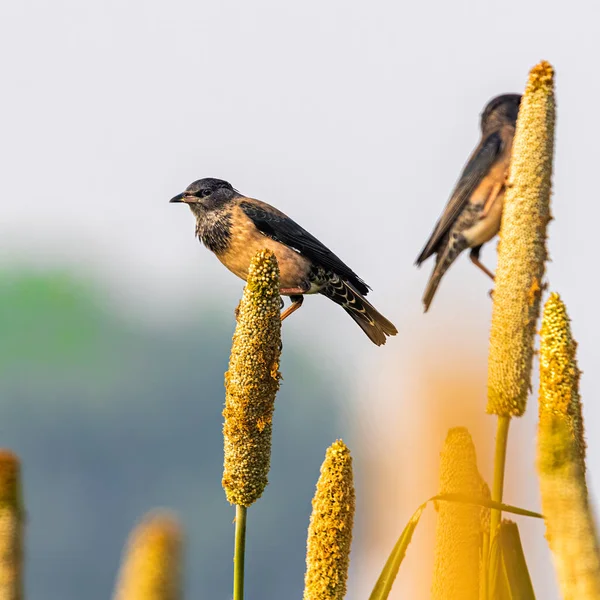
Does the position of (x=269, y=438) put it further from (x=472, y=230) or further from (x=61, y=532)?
(x=61, y=532)

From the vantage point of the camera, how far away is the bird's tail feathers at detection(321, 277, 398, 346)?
10234 mm

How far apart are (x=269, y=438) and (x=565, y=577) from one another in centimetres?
185

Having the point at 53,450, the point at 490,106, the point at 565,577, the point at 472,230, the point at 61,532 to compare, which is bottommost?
the point at 565,577

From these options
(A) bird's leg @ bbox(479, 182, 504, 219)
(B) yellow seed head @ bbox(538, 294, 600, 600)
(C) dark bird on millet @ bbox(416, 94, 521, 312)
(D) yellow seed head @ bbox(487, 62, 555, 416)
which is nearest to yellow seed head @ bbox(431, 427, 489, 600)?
(D) yellow seed head @ bbox(487, 62, 555, 416)

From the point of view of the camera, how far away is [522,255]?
4.62 meters

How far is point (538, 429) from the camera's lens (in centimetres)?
312

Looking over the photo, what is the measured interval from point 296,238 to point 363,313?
→ 76 centimetres

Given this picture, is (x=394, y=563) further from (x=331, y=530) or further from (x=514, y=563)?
(x=514, y=563)

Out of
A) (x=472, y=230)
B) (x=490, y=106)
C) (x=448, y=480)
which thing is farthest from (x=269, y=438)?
(x=490, y=106)

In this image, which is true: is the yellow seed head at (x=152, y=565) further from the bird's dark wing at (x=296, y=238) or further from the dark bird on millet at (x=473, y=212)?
the dark bird on millet at (x=473, y=212)

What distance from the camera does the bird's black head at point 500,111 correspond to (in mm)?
12016

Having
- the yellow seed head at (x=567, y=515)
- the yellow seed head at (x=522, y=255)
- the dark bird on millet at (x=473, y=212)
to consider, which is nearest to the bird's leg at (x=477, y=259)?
the dark bird on millet at (x=473, y=212)

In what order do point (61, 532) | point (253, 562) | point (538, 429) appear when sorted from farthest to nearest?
point (253, 562) → point (61, 532) → point (538, 429)

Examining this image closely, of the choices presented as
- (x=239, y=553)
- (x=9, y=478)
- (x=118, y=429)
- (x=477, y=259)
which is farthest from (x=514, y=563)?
(x=118, y=429)
